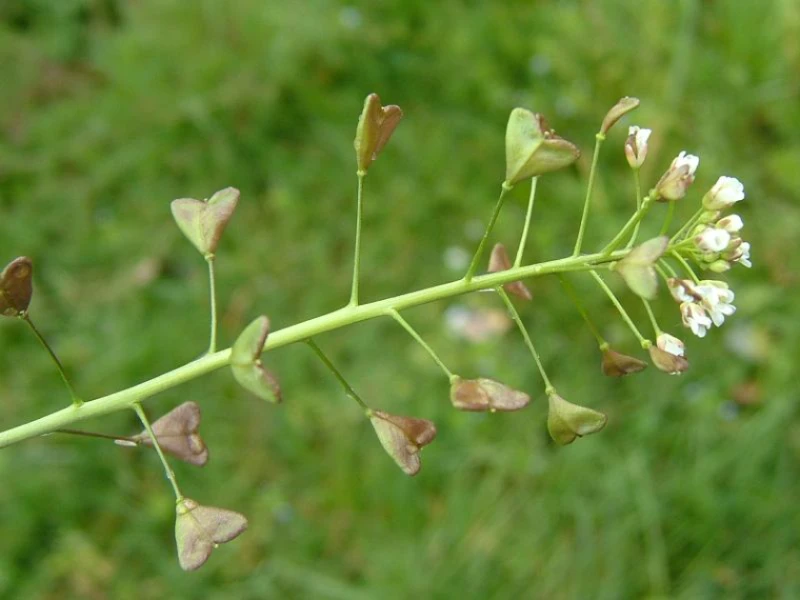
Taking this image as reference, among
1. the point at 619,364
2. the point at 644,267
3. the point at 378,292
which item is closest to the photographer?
the point at 644,267

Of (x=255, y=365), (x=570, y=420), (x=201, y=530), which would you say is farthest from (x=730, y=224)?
(x=201, y=530)

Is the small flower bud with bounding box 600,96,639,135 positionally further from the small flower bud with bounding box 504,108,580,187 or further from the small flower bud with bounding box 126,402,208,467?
the small flower bud with bounding box 126,402,208,467

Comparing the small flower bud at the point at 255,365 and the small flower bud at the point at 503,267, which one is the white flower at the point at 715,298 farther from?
the small flower bud at the point at 255,365

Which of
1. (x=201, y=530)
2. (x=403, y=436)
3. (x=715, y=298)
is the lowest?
(x=201, y=530)

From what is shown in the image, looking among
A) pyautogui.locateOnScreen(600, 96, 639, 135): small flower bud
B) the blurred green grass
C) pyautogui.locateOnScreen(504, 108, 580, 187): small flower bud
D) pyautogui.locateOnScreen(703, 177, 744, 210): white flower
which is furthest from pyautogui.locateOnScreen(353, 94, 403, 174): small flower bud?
the blurred green grass

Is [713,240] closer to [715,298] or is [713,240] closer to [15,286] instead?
[715,298]
